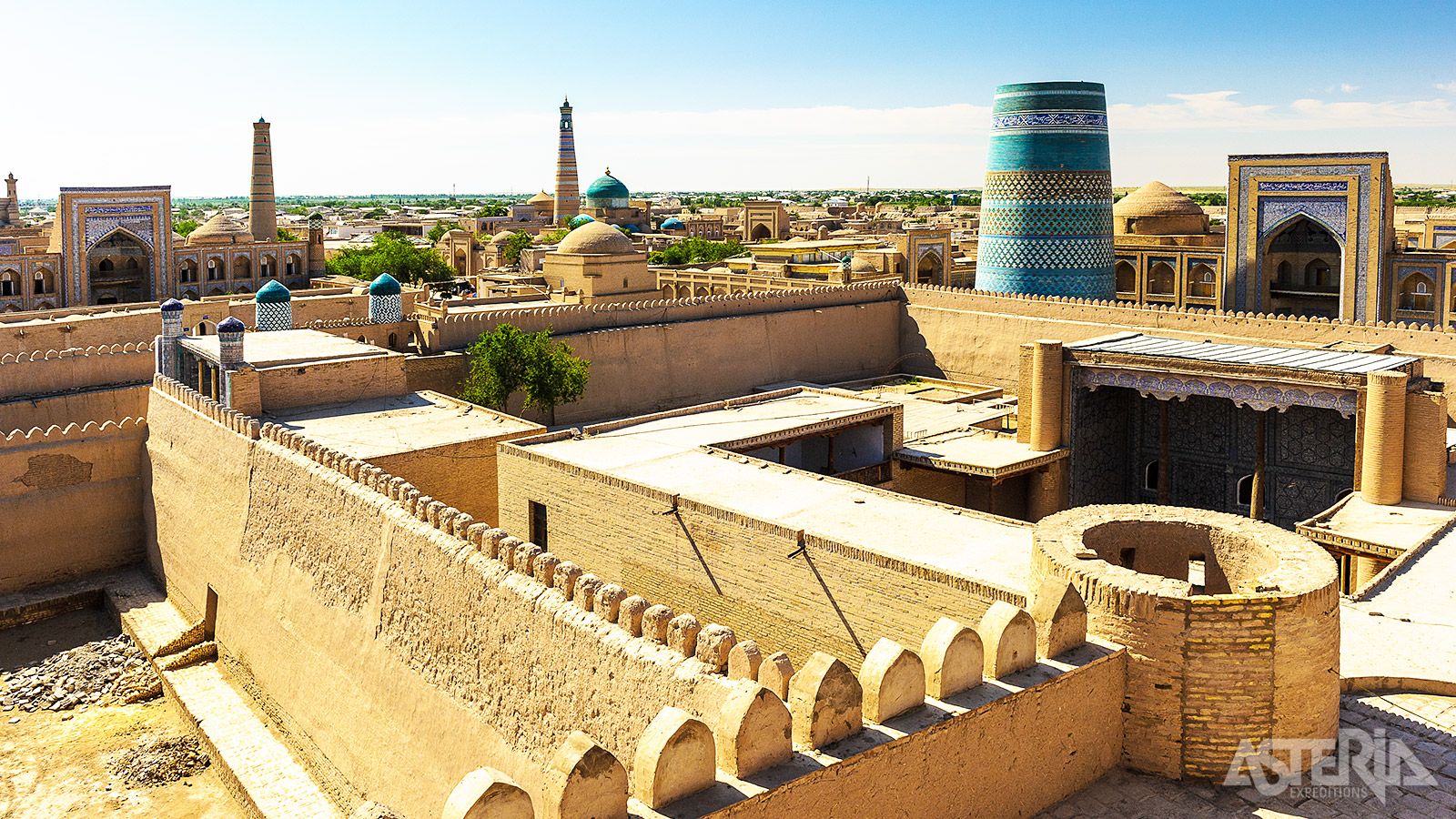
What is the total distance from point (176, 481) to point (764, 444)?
6731 millimetres

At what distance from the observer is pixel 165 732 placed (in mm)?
11039

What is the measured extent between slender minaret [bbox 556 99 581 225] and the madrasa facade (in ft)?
53.6

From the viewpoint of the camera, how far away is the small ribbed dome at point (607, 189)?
44000 millimetres

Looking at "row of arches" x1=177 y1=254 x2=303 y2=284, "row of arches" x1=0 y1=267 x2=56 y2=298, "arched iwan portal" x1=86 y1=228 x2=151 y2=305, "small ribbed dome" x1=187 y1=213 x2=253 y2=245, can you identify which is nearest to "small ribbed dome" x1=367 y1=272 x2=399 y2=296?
"row of arches" x1=0 y1=267 x2=56 y2=298

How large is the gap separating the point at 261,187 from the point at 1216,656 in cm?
3326

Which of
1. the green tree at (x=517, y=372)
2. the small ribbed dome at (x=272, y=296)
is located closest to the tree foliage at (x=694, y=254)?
the small ribbed dome at (x=272, y=296)

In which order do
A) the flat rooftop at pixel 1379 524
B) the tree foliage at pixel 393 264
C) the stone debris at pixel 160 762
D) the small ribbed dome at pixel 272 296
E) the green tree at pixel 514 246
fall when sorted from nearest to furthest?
the stone debris at pixel 160 762 < the flat rooftop at pixel 1379 524 < the small ribbed dome at pixel 272 296 < the tree foliage at pixel 393 264 < the green tree at pixel 514 246

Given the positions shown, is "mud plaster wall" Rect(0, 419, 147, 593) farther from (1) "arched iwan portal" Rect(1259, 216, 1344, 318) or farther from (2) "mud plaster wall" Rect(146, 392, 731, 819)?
(1) "arched iwan portal" Rect(1259, 216, 1344, 318)

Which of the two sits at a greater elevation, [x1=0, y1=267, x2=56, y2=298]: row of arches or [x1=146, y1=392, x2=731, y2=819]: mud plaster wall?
[x1=0, y1=267, x2=56, y2=298]: row of arches

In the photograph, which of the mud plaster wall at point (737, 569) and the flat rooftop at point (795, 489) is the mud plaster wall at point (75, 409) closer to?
the mud plaster wall at point (737, 569)

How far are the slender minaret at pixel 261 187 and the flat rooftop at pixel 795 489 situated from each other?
23.7 m

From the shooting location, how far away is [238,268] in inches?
1158

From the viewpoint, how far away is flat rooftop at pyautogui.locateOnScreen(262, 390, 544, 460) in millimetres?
12633

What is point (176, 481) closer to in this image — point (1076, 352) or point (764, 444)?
point (764, 444)
